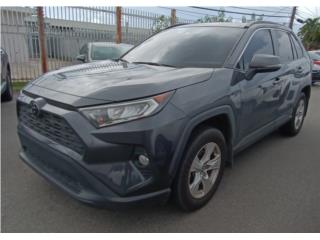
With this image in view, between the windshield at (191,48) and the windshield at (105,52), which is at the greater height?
the windshield at (191,48)

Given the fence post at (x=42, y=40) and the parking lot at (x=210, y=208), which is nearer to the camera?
the parking lot at (x=210, y=208)

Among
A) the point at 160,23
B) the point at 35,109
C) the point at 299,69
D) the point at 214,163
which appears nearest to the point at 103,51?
the point at 299,69

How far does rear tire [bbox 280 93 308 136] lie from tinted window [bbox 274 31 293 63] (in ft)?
2.85

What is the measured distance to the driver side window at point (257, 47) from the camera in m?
3.09

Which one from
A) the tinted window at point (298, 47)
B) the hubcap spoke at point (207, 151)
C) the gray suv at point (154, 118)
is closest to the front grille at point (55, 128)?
the gray suv at point (154, 118)

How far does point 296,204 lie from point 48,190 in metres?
2.44

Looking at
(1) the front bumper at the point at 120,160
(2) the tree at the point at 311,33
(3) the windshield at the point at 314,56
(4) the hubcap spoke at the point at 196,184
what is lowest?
(2) the tree at the point at 311,33

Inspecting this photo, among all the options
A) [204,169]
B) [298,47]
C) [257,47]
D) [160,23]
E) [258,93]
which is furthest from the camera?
[160,23]

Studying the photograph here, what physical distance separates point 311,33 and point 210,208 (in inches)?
2002

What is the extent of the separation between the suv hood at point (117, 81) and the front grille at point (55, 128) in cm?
21

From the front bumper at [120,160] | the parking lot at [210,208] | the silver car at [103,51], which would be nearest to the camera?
the front bumper at [120,160]

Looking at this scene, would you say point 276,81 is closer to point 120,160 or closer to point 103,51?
point 120,160

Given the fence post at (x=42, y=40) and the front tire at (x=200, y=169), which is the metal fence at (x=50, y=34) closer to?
the fence post at (x=42, y=40)

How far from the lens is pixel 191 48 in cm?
326
